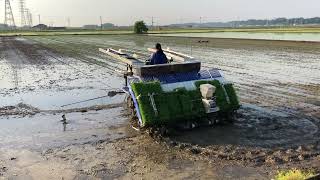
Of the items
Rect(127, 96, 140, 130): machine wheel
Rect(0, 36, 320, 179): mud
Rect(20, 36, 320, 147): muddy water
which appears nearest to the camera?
Rect(0, 36, 320, 179): mud

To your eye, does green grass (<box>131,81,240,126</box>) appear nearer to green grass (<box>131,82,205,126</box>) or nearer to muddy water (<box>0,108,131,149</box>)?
green grass (<box>131,82,205,126</box>)

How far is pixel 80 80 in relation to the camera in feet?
61.9

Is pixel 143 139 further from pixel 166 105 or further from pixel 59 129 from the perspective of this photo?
pixel 59 129

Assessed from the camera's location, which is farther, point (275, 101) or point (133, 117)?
point (275, 101)

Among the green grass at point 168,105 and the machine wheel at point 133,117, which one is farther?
the machine wheel at point 133,117

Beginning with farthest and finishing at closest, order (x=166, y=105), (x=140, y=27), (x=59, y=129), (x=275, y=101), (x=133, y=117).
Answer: (x=140, y=27)
(x=275, y=101)
(x=133, y=117)
(x=59, y=129)
(x=166, y=105)

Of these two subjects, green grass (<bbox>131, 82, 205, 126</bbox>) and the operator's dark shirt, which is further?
the operator's dark shirt

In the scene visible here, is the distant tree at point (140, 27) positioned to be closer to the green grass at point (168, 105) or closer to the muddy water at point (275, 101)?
the muddy water at point (275, 101)

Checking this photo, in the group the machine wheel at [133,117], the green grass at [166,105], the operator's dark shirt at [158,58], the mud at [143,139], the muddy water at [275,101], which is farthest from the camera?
the operator's dark shirt at [158,58]

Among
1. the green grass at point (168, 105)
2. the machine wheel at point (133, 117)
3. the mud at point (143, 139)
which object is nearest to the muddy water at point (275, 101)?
the mud at point (143, 139)

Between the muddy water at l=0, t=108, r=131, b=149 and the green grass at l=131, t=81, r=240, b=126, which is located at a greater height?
the green grass at l=131, t=81, r=240, b=126

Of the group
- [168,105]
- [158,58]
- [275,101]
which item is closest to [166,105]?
[168,105]

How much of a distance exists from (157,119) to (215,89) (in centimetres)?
171

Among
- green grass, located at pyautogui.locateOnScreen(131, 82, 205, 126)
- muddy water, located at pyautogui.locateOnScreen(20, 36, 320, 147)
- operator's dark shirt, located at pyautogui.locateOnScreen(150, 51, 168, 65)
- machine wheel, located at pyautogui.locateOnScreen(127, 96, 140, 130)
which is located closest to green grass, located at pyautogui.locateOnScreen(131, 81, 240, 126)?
green grass, located at pyautogui.locateOnScreen(131, 82, 205, 126)
